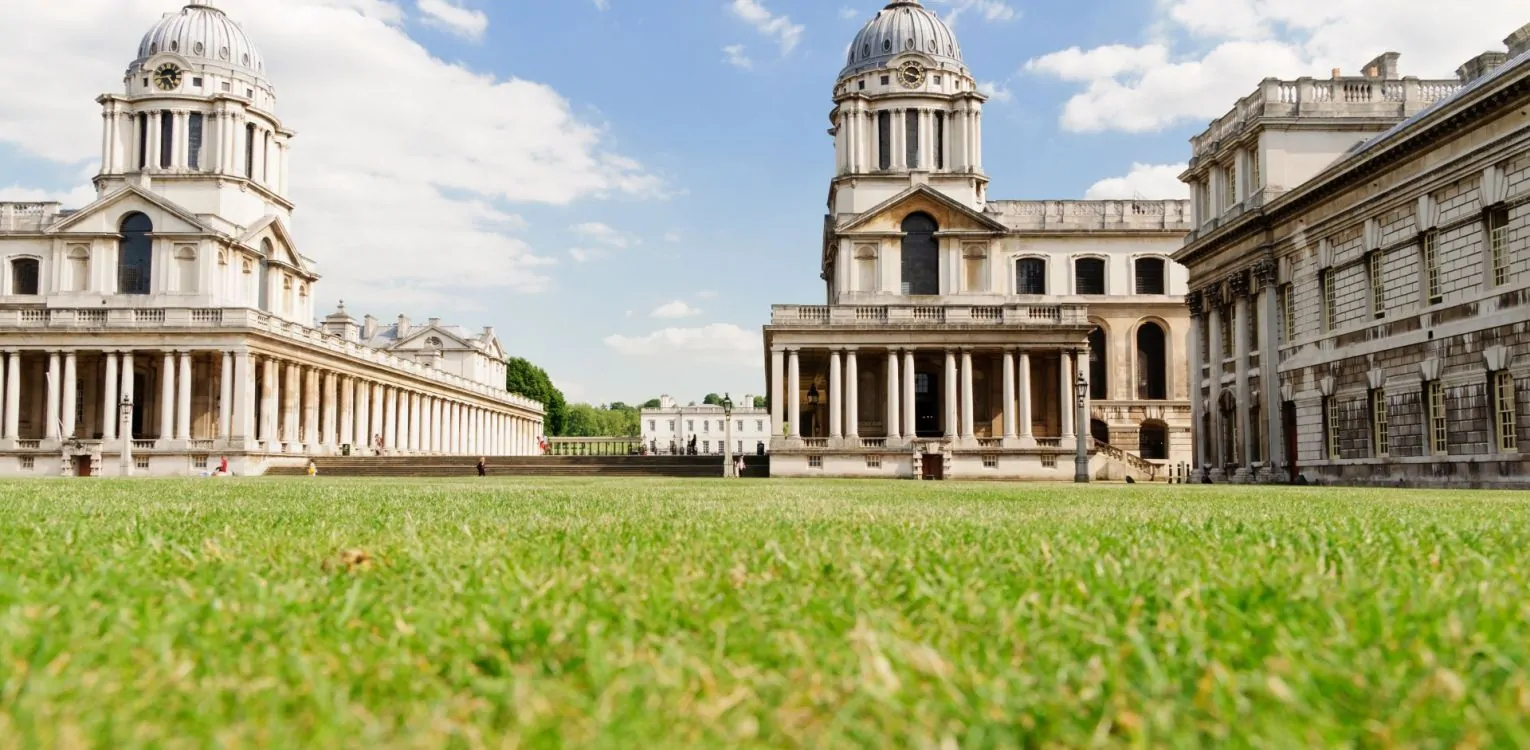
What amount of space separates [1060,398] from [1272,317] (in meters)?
17.2

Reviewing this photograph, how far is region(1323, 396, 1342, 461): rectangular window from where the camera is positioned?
127ft

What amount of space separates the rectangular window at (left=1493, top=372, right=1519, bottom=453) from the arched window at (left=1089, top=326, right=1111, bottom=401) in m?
38.8

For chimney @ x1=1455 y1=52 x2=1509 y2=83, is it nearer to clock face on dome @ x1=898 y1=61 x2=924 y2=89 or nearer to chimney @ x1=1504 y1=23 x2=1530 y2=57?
chimney @ x1=1504 y1=23 x2=1530 y2=57

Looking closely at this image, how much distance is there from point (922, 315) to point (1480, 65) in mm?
25920

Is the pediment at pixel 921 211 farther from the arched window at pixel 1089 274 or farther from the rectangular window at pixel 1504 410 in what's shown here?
the rectangular window at pixel 1504 410

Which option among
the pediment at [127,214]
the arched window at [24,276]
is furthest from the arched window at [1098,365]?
the arched window at [24,276]

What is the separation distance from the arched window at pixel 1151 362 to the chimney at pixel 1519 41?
33.7 metres

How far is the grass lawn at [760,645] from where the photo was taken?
2459 millimetres

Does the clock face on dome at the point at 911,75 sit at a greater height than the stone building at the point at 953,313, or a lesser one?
greater

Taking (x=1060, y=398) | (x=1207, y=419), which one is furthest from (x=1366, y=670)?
(x=1060, y=398)

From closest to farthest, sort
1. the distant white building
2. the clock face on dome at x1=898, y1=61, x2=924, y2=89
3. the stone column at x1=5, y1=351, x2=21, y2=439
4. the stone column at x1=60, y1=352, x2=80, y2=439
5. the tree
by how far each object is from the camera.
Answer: the stone column at x1=5, y1=351, x2=21, y2=439 → the stone column at x1=60, y1=352, x2=80, y2=439 → the clock face on dome at x1=898, y1=61, x2=924, y2=89 → the tree → the distant white building

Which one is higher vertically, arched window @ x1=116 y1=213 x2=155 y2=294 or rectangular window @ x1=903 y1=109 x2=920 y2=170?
rectangular window @ x1=903 y1=109 x2=920 y2=170

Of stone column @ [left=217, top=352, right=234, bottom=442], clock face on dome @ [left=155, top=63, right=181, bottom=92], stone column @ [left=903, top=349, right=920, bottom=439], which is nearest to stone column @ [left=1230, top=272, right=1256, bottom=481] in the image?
stone column @ [left=903, top=349, right=920, bottom=439]

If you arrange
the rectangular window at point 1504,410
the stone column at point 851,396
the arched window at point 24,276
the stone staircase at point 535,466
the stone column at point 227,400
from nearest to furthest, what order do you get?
1. the rectangular window at point 1504,410
2. the stone staircase at point 535,466
3. the stone column at point 851,396
4. the stone column at point 227,400
5. the arched window at point 24,276
